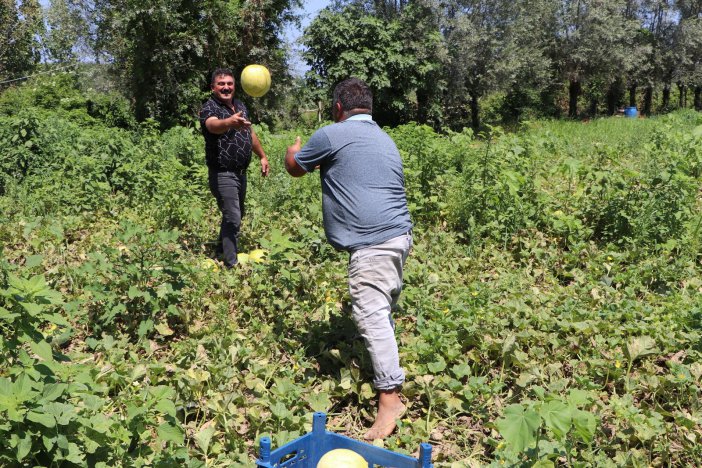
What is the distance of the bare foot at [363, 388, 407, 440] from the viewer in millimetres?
3432

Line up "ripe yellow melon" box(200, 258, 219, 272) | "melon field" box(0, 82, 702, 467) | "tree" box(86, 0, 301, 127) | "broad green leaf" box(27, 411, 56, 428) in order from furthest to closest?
"tree" box(86, 0, 301, 127)
"ripe yellow melon" box(200, 258, 219, 272)
"melon field" box(0, 82, 702, 467)
"broad green leaf" box(27, 411, 56, 428)

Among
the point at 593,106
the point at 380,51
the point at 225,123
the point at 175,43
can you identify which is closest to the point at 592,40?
the point at 380,51

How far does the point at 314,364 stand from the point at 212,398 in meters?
0.79

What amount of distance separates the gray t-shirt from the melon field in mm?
939

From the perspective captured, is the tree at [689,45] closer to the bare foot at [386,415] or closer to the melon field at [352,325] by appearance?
the melon field at [352,325]

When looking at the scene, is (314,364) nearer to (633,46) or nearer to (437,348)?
(437,348)

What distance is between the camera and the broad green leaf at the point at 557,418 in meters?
2.48

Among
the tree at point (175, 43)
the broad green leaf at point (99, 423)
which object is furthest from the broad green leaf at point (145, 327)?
the tree at point (175, 43)

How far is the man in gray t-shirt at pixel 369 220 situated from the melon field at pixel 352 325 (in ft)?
1.17

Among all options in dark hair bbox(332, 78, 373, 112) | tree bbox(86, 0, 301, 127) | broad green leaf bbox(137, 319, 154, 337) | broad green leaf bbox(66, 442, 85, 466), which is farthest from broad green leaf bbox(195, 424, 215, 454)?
tree bbox(86, 0, 301, 127)

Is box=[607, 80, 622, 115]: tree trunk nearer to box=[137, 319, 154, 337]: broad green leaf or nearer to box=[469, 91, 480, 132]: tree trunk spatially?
box=[469, 91, 480, 132]: tree trunk

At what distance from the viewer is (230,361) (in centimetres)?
402

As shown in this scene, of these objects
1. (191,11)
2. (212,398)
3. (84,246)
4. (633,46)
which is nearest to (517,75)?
(633,46)

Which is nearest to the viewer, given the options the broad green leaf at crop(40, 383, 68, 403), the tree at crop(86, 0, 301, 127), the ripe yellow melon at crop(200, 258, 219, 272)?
the broad green leaf at crop(40, 383, 68, 403)
